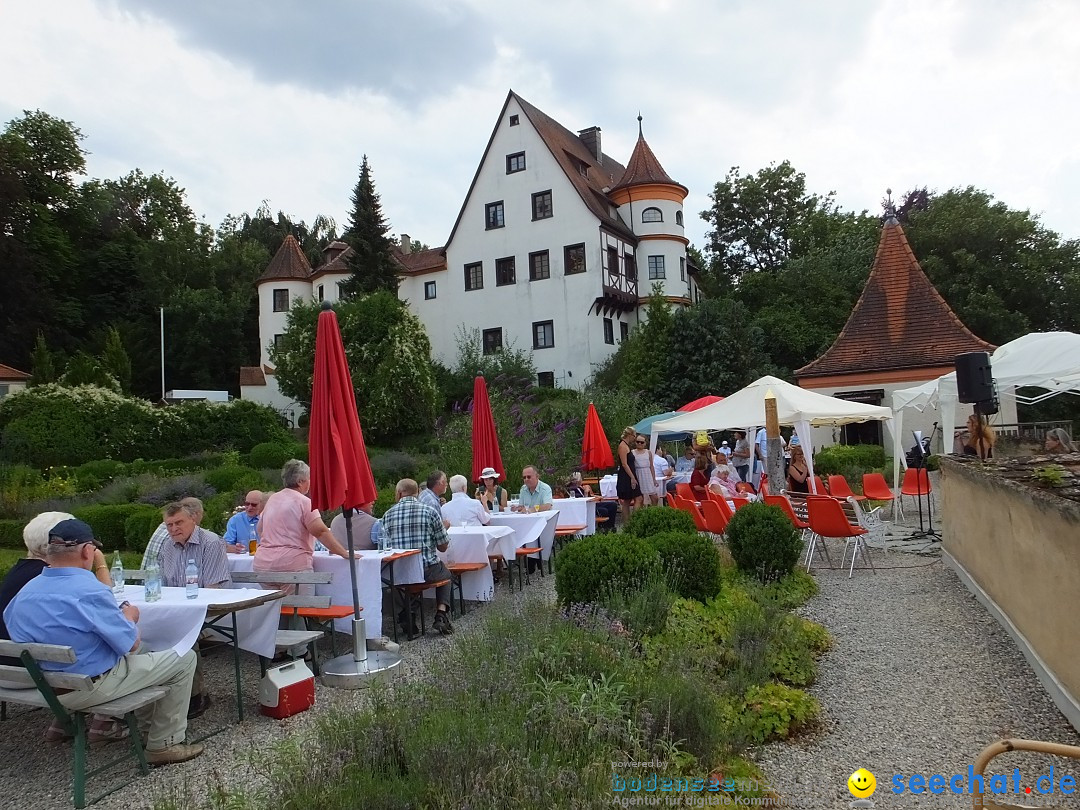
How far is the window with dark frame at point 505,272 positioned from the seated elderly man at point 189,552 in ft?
100

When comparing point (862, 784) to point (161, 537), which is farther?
point (161, 537)

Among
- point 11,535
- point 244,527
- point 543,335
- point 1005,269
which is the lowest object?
point 11,535

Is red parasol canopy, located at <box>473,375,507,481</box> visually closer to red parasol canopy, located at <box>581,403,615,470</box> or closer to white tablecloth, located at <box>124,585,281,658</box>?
red parasol canopy, located at <box>581,403,615,470</box>

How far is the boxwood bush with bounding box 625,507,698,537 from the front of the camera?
807 centimetres

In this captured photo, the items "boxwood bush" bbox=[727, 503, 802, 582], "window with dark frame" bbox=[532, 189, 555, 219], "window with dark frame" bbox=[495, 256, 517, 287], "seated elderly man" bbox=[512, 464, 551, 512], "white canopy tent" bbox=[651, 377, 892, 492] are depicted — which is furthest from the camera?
"window with dark frame" bbox=[495, 256, 517, 287]

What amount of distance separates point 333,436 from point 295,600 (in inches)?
51.2

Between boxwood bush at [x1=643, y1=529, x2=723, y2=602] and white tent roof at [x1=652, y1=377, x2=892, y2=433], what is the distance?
579cm

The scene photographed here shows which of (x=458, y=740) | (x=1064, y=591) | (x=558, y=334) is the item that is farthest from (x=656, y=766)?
(x=558, y=334)

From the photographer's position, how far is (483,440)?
36.0ft

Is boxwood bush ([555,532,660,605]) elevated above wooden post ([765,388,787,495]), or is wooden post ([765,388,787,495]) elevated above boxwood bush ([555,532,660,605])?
wooden post ([765,388,787,495])

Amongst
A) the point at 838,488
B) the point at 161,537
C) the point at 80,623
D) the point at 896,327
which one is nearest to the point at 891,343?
the point at 896,327

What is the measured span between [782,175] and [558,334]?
58.8 ft

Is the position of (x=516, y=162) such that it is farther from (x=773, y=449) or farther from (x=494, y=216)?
(x=773, y=449)

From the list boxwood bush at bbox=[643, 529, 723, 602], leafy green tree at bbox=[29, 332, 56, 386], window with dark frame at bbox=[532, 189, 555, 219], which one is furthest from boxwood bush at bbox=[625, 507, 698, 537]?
leafy green tree at bbox=[29, 332, 56, 386]
